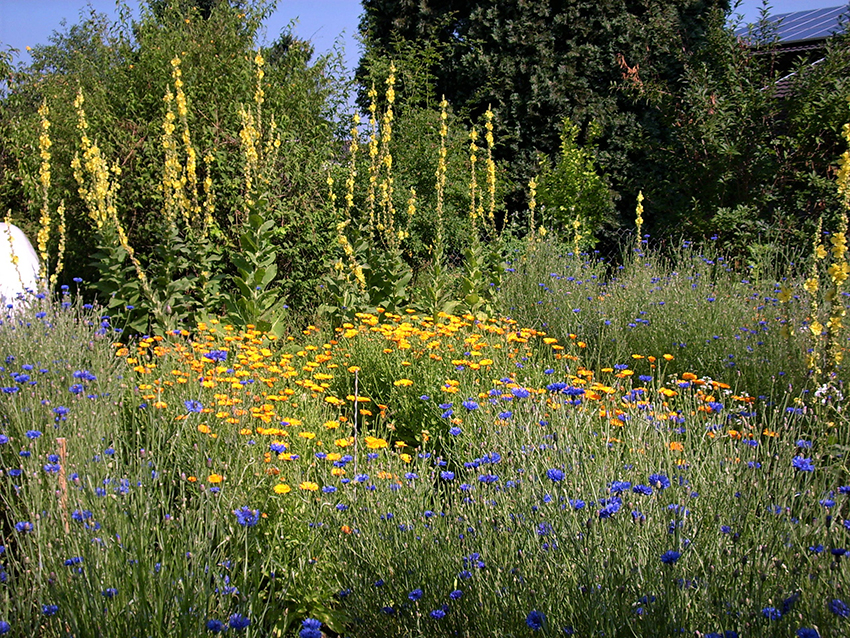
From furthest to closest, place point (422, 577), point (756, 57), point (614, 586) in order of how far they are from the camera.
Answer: point (756, 57)
point (422, 577)
point (614, 586)

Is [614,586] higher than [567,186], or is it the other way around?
[567,186]

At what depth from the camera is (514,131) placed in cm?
1028

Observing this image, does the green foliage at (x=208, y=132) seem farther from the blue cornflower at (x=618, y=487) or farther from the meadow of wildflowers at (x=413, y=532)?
the blue cornflower at (x=618, y=487)

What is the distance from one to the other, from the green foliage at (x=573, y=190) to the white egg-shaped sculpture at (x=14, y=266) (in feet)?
19.0

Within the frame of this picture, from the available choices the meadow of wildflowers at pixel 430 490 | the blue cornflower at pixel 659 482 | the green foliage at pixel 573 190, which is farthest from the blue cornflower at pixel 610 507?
the green foliage at pixel 573 190

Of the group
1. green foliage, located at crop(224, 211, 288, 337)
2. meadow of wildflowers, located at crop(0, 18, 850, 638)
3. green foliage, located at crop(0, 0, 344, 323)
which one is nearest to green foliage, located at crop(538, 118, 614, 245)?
green foliage, located at crop(0, 0, 344, 323)

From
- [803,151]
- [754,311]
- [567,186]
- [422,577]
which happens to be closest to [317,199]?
[567,186]

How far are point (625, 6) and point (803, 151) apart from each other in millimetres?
3761

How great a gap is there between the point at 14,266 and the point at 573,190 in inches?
251

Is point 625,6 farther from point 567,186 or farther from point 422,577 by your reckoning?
point 422,577

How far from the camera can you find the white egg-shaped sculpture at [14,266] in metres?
5.92

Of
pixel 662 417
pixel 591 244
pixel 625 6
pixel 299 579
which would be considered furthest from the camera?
A: pixel 625 6

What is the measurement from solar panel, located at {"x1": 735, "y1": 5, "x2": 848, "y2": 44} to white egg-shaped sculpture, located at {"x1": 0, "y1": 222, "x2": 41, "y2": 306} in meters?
10.3

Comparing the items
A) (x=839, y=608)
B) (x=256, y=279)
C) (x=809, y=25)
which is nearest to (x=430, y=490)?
(x=839, y=608)
